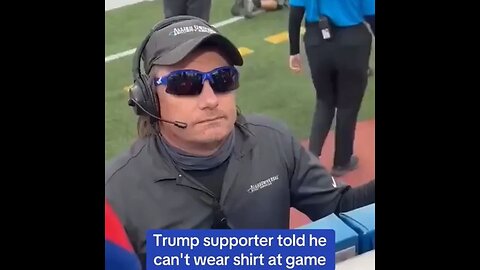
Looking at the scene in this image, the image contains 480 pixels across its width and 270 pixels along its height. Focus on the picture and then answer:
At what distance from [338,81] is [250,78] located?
0.20 m

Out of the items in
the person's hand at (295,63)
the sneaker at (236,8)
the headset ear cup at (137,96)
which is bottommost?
the person's hand at (295,63)

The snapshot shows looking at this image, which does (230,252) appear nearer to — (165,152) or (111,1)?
(165,152)

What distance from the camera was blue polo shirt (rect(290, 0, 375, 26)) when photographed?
55.2 inches

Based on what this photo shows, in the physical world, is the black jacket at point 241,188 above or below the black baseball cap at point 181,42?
below

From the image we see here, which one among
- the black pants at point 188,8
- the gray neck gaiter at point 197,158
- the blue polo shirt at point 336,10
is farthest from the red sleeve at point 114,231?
the blue polo shirt at point 336,10

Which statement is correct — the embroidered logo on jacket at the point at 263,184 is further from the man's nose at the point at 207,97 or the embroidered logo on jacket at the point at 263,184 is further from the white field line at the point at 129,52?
the white field line at the point at 129,52

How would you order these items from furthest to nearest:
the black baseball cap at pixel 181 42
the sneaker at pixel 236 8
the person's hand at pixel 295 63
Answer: the person's hand at pixel 295 63 < the sneaker at pixel 236 8 < the black baseball cap at pixel 181 42

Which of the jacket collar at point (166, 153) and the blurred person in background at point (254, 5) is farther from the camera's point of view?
the blurred person in background at point (254, 5)

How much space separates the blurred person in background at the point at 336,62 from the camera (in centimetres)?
141

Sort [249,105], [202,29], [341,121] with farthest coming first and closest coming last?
1. [341,121]
2. [249,105]
3. [202,29]

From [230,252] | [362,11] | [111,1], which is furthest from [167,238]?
[362,11]

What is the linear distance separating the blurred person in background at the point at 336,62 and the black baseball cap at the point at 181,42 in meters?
0.20

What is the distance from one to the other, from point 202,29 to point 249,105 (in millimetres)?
178

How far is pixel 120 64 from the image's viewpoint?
1293 millimetres
